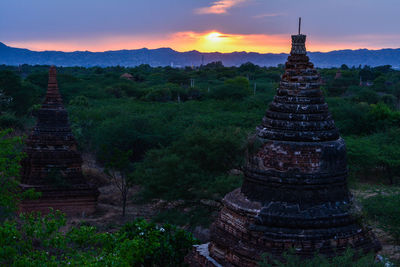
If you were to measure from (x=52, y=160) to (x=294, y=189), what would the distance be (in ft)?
46.1

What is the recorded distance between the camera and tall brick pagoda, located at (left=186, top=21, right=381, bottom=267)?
9141 millimetres

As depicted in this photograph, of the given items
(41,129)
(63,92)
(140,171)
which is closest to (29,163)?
(41,129)

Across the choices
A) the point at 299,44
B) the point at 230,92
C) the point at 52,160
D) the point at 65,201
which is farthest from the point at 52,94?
the point at 230,92

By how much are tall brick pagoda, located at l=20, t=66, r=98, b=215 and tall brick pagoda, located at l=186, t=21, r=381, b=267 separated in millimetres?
12459

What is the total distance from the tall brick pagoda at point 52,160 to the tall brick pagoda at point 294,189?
40.9ft

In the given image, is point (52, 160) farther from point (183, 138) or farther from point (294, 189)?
point (294, 189)

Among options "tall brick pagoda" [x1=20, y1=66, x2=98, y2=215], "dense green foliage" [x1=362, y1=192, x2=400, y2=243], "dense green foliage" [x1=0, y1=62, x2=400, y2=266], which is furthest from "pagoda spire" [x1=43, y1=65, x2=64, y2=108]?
"dense green foliage" [x1=362, y1=192, x2=400, y2=243]

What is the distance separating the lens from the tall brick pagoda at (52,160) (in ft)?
68.3

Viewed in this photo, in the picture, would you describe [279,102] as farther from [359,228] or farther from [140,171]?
[140,171]

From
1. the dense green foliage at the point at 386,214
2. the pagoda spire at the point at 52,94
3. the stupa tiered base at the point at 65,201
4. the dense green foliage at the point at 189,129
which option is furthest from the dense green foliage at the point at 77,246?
the pagoda spire at the point at 52,94

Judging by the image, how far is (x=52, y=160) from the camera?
68.6ft

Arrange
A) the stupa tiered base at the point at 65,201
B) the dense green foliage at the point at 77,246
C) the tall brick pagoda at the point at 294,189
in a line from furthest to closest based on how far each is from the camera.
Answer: the stupa tiered base at the point at 65,201 → the tall brick pagoda at the point at 294,189 → the dense green foliage at the point at 77,246

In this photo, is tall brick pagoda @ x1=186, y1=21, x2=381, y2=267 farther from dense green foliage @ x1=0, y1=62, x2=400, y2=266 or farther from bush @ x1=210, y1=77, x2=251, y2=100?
bush @ x1=210, y1=77, x2=251, y2=100

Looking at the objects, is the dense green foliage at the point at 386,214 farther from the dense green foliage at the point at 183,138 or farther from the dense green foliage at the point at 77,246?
the dense green foliage at the point at 77,246
